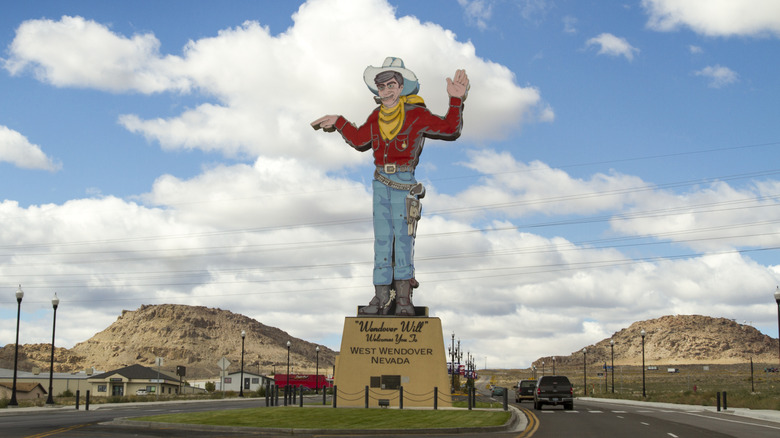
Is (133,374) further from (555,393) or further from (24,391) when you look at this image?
(555,393)

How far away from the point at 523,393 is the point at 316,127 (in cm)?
2575

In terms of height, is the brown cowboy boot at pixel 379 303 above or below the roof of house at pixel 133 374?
above

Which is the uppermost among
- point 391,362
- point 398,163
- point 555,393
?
point 398,163

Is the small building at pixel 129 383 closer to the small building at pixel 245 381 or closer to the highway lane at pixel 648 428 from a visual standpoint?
the small building at pixel 245 381

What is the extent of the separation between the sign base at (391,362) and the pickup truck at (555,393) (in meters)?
6.26

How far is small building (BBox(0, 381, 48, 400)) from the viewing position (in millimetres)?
77438

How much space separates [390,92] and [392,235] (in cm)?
775

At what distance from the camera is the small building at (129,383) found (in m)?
98.4

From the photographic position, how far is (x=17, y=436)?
20922 mm

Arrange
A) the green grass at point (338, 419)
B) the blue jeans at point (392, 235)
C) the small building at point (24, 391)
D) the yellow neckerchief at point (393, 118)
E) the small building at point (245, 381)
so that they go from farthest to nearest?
the small building at point (245, 381), the small building at point (24, 391), the yellow neckerchief at point (393, 118), the blue jeans at point (392, 235), the green grass at point (338, 419)

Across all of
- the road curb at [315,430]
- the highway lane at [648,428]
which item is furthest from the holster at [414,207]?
the road curb at [315,430]

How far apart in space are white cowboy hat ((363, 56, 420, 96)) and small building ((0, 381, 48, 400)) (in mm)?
51746

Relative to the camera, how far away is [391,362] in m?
39.0

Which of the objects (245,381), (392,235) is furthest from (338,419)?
(245,381)
